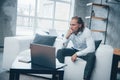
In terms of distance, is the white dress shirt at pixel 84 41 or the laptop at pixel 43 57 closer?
the laptop at pixel 43 57

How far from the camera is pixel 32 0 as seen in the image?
678cm

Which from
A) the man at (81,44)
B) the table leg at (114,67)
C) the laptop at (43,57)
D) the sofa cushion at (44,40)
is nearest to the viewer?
the laptop at (43,57)

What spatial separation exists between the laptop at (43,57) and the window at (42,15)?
4738mm

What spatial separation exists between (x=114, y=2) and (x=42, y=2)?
2.93m

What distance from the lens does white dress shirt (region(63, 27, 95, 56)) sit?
270 centimetres

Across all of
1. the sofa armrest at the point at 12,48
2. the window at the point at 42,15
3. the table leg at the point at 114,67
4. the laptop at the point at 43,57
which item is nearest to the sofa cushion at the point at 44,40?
the sofa armrest at the point at 12,48

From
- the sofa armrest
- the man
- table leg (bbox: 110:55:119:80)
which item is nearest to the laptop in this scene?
the man

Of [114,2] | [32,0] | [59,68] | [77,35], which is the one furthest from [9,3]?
[59,68]

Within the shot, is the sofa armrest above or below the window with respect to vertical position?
below

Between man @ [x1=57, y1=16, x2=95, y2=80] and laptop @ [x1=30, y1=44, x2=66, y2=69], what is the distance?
66 centimetres

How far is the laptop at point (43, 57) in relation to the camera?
6.17 ft

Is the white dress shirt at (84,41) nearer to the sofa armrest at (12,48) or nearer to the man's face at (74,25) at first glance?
the man's face at (74,25)

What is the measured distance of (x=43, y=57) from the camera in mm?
1938

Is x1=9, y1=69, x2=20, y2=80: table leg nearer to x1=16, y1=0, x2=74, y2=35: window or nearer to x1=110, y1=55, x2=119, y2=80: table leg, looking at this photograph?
x1=110, y1=55, x2=119, y2=80: table leg
